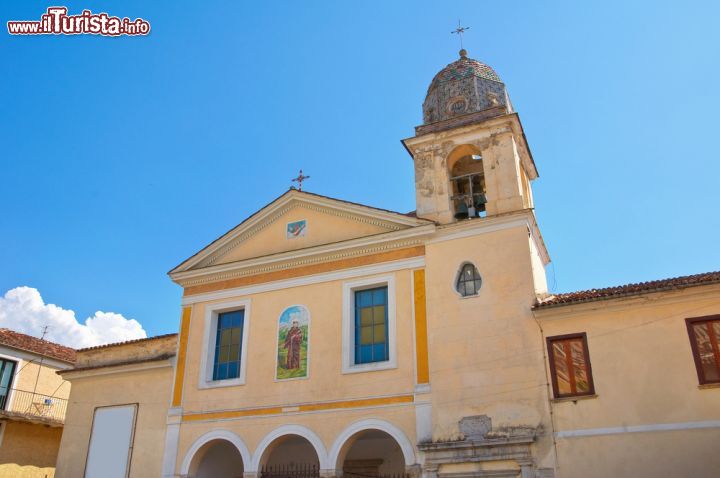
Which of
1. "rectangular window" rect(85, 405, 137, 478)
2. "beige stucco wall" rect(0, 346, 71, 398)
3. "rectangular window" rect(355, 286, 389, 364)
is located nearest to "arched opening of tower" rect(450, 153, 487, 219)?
"rectangular window" rect(355, 286, 389, 364)

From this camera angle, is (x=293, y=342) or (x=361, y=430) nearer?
(x=361, y=430)

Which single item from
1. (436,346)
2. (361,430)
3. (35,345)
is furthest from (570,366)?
(35,345)

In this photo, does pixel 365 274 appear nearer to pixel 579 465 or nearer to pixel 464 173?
pixel 464 173

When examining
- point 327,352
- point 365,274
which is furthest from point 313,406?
point 365,274

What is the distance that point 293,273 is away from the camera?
16375 mm

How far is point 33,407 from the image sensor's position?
2288cm

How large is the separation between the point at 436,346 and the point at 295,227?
209 inches

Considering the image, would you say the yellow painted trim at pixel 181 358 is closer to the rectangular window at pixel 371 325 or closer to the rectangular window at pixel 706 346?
the rectangular window at pixel 371 325

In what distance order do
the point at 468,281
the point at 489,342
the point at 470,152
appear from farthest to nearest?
the point at 470,152 → the point at 468,281 → the point at 489,342

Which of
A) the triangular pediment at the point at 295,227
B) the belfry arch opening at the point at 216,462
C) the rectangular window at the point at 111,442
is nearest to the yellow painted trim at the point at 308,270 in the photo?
the triangular pediment at the point at 295,227

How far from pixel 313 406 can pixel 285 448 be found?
3.35 meters

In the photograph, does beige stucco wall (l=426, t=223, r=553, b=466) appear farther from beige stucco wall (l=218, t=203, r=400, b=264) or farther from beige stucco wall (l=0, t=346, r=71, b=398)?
beige stucco wall (l=0, t=346, r=71, b=398)

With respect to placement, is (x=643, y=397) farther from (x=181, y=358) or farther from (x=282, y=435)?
(x=181, y=358)

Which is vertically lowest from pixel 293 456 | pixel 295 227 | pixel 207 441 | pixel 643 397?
pixel 293 456
